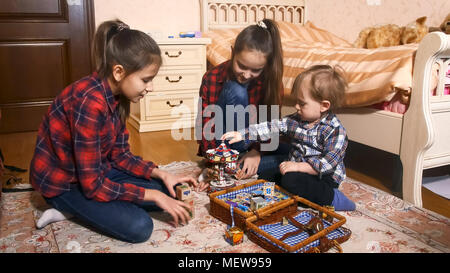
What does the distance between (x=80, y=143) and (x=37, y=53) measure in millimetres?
1949

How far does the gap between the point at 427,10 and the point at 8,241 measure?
9.42 feet

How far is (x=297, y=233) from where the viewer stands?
1250 millimetres

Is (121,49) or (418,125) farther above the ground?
(121,49)

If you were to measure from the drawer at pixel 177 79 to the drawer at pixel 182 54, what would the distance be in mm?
59

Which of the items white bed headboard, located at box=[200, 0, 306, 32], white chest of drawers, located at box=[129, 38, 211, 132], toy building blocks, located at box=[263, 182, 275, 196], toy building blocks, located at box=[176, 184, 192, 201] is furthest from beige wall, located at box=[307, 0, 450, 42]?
toy building blocks, located at box=[176, 184, 192, 201]

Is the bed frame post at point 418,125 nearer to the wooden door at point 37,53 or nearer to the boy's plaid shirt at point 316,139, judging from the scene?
the boy's plaid shirt at point 316,139

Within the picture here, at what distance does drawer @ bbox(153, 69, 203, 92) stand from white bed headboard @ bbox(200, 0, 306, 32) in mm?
574

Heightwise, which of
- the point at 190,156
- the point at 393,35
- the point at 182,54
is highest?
the point at 393,35

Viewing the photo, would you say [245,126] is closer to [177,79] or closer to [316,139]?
[316,139]

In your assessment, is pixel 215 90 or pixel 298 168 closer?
pixel 298 168

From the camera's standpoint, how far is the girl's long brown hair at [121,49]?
3.92 ft

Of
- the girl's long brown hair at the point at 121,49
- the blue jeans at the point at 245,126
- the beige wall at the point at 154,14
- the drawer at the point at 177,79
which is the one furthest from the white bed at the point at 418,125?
the beige wall at the point at 154,14

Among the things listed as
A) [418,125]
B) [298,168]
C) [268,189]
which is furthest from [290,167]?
[418,125]

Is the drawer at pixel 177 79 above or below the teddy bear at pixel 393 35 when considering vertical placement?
below
